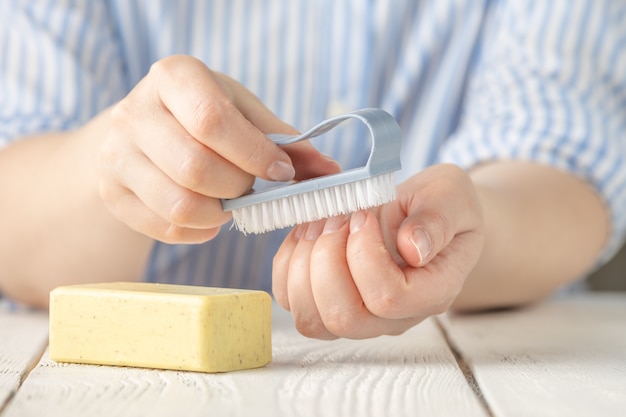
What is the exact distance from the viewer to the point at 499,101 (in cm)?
98

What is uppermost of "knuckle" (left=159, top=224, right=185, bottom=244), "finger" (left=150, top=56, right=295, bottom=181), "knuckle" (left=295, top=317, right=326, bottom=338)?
"finger" (left=150, top=56, right=295, bottom=181)

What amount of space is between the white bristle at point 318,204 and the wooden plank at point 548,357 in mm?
133

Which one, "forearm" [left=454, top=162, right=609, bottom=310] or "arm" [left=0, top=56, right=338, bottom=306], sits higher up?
"arm" [left=0, top=56, right=338, bottom=306]

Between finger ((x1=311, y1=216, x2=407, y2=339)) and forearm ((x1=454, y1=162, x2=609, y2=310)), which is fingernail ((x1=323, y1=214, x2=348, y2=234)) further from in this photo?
forearm ((x1=454, y1=162, x2=609, y2=310))

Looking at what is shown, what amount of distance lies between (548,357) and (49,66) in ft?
2.11

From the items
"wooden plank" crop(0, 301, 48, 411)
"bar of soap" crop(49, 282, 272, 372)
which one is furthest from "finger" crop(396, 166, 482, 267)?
"wooden plank" crop(0, 301, 48, 411)

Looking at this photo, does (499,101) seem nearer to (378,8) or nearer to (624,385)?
(378,8)

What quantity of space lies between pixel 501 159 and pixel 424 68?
7.9 inches

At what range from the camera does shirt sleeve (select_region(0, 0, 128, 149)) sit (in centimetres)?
94

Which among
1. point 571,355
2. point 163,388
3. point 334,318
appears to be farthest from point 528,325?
point 163,388

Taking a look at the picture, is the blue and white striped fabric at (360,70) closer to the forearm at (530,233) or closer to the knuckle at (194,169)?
the forearm at (530,233)

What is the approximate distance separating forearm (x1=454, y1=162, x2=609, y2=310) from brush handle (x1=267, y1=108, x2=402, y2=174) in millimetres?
253

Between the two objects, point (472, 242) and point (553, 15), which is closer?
point (472, 242)

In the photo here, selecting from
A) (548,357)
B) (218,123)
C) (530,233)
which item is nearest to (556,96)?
(530,233)
